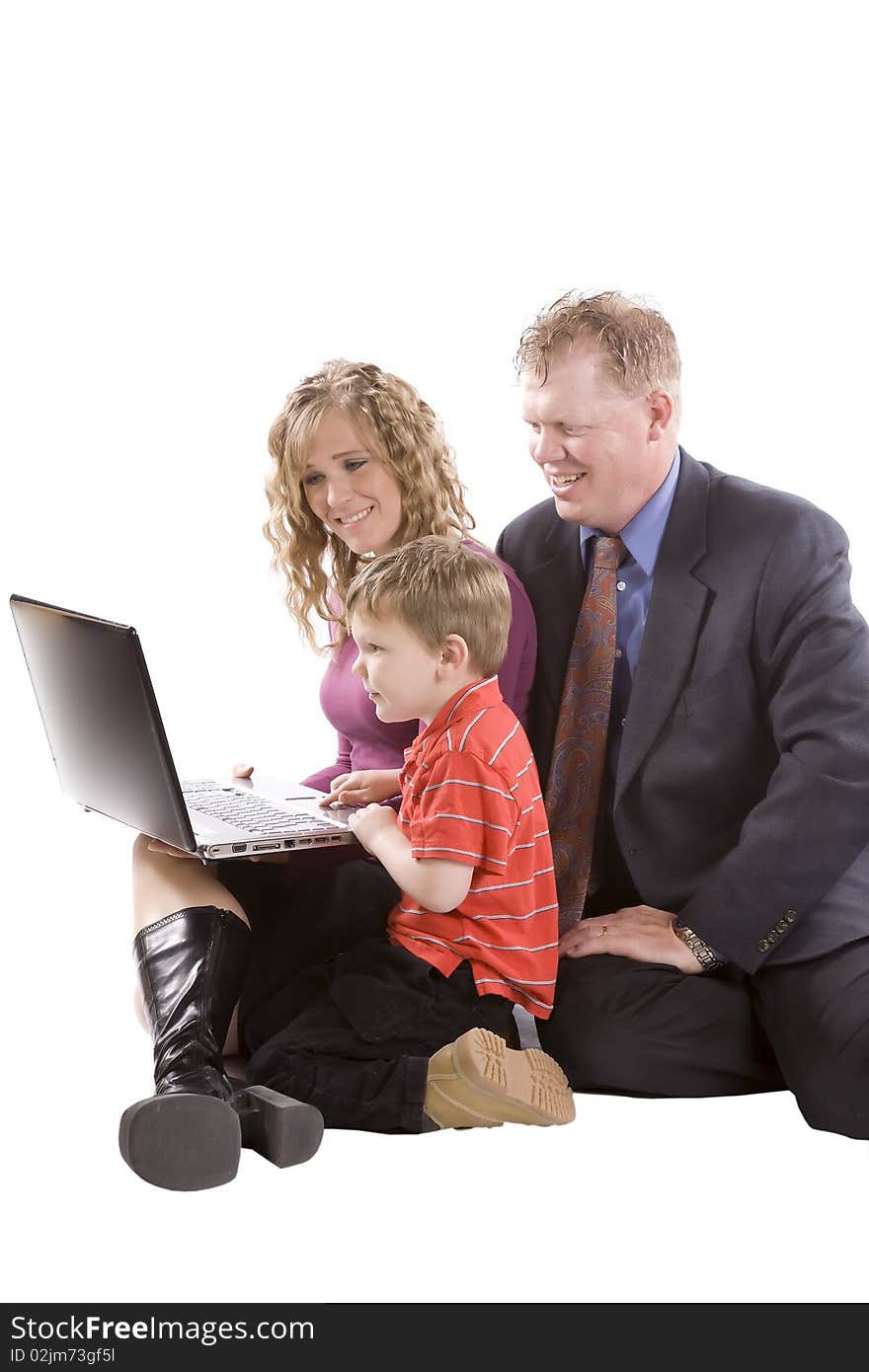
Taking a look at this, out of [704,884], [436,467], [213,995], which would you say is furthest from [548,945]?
[436,467]

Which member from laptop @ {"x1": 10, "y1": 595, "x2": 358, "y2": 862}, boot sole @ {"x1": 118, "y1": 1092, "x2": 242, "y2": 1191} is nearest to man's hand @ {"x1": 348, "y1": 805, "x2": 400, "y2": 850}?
laptop @ {"x1": 10, "y1": 595, "x2": 358, "y2": 862}

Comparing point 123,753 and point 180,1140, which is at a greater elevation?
point 123,753

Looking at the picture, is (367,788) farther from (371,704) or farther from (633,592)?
(633,592)

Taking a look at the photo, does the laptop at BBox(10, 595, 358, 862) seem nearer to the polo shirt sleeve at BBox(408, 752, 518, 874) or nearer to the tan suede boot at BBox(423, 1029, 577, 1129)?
the polo shirt sleeve at BBox(408, 752, 518, 874)

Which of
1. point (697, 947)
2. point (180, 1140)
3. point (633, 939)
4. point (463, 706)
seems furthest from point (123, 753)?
point (697, 947)

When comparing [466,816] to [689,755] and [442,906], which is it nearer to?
[442,906]

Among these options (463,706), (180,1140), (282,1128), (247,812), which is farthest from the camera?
(247,812)

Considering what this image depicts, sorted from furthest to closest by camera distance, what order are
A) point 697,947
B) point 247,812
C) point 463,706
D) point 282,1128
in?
point 247,812 → point 697,947 → point 463,706 → point 282,1128

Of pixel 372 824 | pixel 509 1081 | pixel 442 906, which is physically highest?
pixel 372 824

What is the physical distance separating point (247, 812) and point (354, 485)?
770mm

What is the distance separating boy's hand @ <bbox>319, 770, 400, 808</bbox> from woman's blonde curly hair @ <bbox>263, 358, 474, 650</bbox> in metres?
0.41

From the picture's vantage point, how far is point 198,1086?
2777mm

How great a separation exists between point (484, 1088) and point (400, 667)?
789 millimetres

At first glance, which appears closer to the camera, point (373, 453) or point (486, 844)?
point (486, 844)
